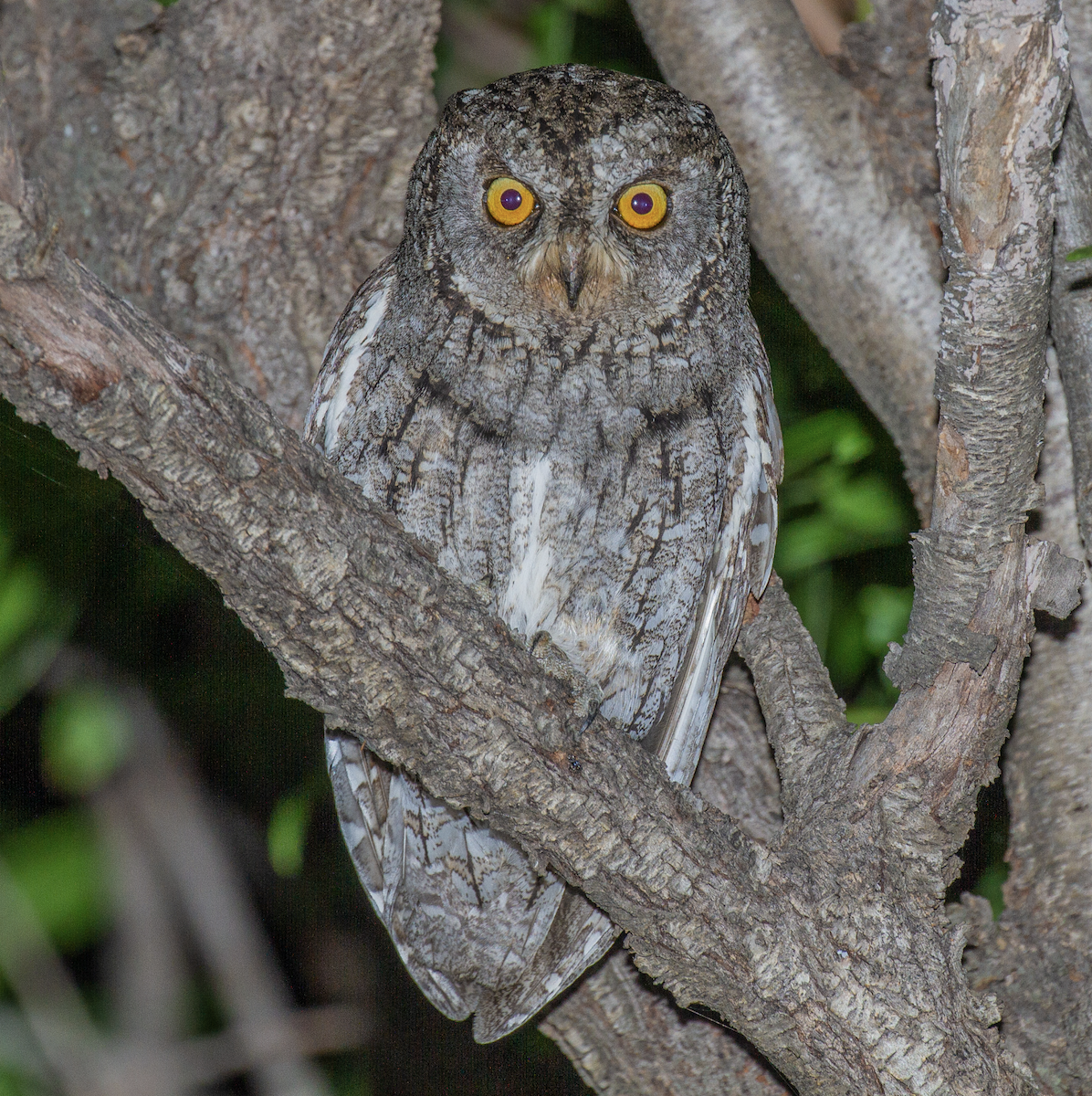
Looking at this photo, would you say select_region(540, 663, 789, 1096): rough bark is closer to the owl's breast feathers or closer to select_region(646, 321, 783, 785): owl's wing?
select_region(646, 321, 783, 785): owl's wing

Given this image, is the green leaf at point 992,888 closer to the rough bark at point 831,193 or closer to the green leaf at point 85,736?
the rough bark at point 831,193

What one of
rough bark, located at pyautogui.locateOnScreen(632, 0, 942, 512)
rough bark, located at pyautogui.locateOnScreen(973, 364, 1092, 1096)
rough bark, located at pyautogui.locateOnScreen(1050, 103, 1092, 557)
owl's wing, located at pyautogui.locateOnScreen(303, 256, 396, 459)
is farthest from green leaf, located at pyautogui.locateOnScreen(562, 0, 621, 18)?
rough bark, located at pyautogui.locateOnScreen(973, 364, 1092, 1096)

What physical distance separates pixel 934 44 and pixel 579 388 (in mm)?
773

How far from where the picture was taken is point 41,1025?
2.20 meters

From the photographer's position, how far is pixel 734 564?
1921mm

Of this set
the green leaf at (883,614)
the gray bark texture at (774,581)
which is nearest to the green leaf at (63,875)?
the gray bark texture at (774,581)

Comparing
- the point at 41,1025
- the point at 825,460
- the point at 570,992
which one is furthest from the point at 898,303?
the point at 41,1025

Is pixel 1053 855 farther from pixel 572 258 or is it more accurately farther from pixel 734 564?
pixel 572 258

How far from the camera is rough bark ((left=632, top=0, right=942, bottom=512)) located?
217 cm

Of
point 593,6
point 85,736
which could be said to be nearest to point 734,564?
point 85,736

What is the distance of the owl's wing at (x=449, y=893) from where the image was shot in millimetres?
1966

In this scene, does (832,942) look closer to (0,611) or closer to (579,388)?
(579,388)

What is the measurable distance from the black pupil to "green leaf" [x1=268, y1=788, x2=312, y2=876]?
50.5 inches

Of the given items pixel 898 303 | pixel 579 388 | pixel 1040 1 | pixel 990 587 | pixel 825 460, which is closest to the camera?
pixel 1040 1
